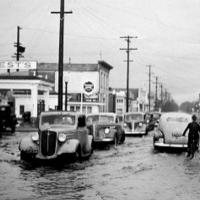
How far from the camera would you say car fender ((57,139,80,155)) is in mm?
17203

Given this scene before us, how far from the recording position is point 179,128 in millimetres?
23953

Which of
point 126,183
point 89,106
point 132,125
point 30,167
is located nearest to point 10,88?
point 89,106

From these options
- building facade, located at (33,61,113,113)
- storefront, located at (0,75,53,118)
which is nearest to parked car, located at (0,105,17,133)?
storefront, located at (0,75,53,118)

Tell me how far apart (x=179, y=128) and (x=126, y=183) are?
10563mm

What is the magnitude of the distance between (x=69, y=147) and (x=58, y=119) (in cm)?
199

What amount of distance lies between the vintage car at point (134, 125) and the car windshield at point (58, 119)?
18.6 meters

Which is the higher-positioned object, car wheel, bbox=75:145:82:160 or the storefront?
the storefront

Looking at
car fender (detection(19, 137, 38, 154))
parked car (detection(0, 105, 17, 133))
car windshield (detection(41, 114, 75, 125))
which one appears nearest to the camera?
car fender (detection(19, 137, 38, 154))

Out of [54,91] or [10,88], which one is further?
[54,91]

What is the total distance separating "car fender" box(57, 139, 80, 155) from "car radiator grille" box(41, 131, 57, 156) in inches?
10.5

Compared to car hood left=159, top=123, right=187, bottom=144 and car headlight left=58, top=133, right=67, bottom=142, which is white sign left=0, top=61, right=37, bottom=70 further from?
car headlight left=58, top=133, right=67, bottom=142

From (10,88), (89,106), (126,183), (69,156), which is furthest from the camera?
(89,106)

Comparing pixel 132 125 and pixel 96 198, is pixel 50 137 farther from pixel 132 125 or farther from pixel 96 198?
Result: pixel 132 125

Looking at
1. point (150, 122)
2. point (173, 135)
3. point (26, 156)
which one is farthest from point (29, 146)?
point (150, 122)
